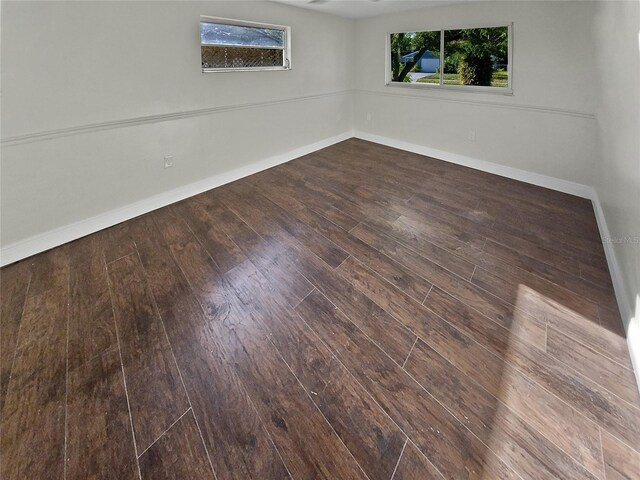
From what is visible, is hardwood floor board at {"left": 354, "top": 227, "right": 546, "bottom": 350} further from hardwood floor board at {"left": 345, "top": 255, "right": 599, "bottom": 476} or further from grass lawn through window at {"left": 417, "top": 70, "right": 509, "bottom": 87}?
grass lawn through window at {"left": 417, "top": 70, "right": 509, "bottom": 87}

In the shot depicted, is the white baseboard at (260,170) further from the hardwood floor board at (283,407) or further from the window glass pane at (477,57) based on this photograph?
the hardwood floor board at (283,407)

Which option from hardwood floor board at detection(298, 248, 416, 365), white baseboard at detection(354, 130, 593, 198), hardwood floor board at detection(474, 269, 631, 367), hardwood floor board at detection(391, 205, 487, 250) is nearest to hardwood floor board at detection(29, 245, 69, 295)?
hardwood floor board at detection(298, 248, 416, 365)

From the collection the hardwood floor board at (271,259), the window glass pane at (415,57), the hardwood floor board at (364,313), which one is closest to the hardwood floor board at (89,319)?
the hardwood floor board at (271,259)

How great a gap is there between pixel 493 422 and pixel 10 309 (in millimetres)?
2636

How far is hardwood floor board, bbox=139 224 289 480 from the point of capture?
1114 millimetres

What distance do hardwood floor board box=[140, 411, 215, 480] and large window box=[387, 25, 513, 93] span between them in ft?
14.2

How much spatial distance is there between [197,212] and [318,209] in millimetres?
1181

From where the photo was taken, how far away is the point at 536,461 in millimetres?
1097

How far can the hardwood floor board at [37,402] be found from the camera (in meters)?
1.11

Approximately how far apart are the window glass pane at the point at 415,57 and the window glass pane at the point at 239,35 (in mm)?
1832

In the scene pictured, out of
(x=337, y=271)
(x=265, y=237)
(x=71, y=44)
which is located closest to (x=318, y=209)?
(x=265, y=237)

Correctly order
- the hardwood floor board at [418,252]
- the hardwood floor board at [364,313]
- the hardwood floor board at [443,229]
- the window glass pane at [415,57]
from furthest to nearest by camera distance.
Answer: the window glass pane at [415,57]
the hardwood floor board at [443,229]
the hardwood floor board at [418,252]
the hardwood floor board at [364,313]

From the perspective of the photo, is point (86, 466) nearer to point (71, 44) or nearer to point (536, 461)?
point (536, 461)

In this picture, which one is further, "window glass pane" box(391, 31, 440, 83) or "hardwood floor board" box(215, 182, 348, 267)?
"window glass pane" box(391, 31, 440, 83)
